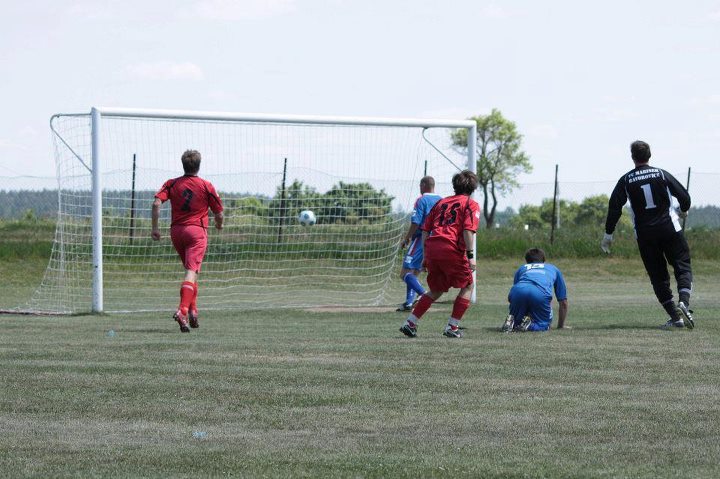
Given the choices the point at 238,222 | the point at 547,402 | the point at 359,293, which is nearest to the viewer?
the point at 547,402

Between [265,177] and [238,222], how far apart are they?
1216 millimetres

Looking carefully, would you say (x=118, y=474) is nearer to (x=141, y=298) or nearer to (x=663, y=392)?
(x=663, y=392)

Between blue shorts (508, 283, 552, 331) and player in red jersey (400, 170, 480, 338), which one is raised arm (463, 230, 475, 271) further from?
blue shorts (508, 283, 552, 331)

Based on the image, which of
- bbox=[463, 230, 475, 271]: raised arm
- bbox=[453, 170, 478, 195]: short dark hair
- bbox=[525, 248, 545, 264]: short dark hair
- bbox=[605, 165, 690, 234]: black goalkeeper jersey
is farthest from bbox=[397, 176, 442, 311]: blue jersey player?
bbox=[463, 230, 475, 271]: raised arm

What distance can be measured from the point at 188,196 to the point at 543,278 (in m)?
3.94

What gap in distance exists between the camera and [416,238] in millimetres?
16688

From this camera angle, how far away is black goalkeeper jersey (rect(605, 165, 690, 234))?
41.9 ft

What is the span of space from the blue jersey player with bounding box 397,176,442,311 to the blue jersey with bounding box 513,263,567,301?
11.5 feet

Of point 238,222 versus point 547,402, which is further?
point 238,222

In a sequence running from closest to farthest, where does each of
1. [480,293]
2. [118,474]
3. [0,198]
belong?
[118,474]
[480,293]
[0,198]

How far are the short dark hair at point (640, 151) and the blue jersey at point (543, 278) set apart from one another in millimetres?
1550

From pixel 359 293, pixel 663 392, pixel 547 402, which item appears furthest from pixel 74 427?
pixel 359 293

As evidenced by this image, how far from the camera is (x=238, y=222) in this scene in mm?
20016

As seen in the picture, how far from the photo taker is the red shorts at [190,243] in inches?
510
